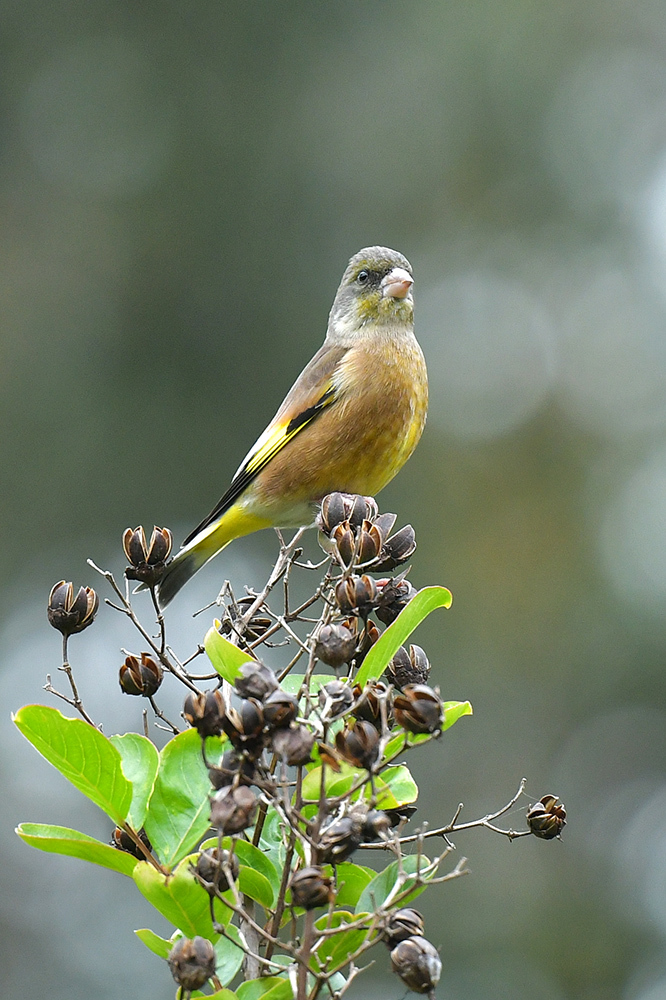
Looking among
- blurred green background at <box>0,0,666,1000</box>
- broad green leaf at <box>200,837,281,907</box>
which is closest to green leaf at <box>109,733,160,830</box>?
broad green leaf at <box>200,837,281,907</box>

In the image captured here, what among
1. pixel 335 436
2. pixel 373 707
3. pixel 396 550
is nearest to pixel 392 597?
pixel 396 550

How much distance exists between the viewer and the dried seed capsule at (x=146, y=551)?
1910 mm

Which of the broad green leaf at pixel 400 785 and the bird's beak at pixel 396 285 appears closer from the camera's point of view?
the broad green leaf at pixel 400 785

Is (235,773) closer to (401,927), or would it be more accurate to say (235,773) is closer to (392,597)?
(401,927)

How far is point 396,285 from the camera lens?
13.6 feet

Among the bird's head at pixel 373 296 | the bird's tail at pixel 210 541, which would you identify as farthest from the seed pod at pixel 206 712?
the bird's head at pixel 373 296

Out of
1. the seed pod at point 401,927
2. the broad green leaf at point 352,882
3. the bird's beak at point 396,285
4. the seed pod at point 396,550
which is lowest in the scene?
the seed pod at point 401,927

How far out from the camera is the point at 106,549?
9008 millimetres

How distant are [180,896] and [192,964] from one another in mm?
152

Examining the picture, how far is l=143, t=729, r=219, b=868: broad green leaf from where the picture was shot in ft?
5.36

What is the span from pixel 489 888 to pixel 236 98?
285 inches

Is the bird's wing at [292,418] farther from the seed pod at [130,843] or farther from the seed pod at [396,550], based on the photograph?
the seed pod at [130,843]

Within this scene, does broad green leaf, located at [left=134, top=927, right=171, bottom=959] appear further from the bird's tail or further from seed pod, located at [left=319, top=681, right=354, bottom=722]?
the bird's tail

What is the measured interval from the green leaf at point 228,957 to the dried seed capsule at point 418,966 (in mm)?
256
